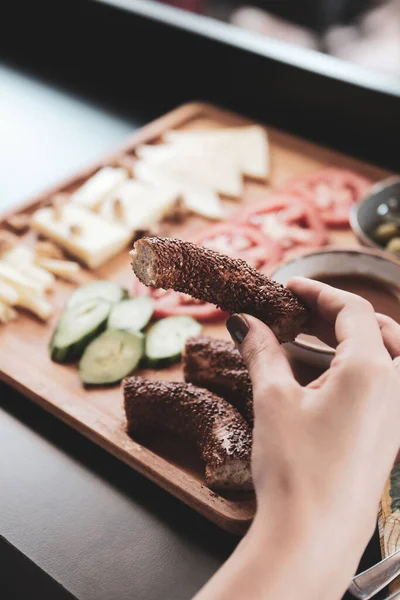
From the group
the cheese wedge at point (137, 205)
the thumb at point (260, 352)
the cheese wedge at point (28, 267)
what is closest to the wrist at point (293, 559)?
the thumb at point (260, 352)

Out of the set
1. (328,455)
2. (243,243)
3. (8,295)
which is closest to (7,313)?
(8,295)

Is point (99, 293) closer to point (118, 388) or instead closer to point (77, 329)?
point (77, 329)

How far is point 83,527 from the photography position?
125cm

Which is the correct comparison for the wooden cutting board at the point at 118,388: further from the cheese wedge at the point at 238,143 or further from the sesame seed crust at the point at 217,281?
the sesame seed crust at the point at 217,281

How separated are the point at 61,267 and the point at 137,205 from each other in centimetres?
31

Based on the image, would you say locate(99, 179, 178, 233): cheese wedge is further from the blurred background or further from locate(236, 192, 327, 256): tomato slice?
the blurred background

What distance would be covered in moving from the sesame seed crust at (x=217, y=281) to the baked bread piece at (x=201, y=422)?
18 centimetres

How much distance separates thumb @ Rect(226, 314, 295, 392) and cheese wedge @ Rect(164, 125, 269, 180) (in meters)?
1.13

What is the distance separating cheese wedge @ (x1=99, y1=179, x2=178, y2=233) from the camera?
6.49 ft

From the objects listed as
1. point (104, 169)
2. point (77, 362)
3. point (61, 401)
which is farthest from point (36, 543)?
point (104, 169)

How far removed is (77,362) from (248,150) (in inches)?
37.8

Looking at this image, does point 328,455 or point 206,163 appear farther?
point 206,163

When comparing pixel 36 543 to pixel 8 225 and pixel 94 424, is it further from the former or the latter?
pixel 8 225

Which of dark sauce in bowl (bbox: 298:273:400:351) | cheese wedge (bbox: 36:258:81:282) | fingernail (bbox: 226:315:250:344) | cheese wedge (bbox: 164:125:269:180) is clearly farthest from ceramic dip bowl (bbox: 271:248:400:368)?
cheese wedge (bbox: 164:125:269:180)
